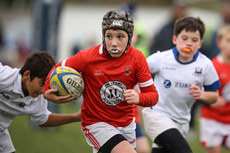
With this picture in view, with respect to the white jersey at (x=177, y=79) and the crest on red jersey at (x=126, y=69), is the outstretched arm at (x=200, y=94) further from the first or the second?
the crest on red jersey at (x=126, y=69)

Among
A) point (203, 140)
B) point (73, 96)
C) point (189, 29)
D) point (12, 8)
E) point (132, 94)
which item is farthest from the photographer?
point (12, 8)

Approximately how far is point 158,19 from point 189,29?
83.8ft

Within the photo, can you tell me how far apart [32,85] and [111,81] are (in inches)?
38.0

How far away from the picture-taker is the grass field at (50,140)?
24.7ft

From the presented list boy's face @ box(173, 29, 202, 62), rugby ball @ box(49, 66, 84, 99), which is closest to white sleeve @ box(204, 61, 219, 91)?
boy's face @ box(173, 29, 202, 62)

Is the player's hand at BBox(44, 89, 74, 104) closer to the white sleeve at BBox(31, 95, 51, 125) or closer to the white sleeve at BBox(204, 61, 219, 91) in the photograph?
the white sleeve at BBox(31, 95, 51, 125)

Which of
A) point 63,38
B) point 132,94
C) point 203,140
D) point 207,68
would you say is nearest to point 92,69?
point 132,94

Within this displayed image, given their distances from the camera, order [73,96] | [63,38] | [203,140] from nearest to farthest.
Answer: [73,96]
[203,140]
[63,38]

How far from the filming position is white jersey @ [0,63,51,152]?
4.34 meters

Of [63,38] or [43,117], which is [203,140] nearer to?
[43,117]

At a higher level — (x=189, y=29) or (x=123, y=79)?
(x=189, y=29)

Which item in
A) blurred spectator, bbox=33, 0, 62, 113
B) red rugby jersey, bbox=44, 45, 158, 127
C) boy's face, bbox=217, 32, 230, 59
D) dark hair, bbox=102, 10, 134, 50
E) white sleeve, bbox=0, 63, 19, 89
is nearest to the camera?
dark hair, bbox=102, 10, 134, 50

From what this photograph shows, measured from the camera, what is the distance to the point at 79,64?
4.08m

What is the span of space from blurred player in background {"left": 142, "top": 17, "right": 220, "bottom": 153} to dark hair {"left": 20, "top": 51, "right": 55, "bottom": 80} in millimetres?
1250
